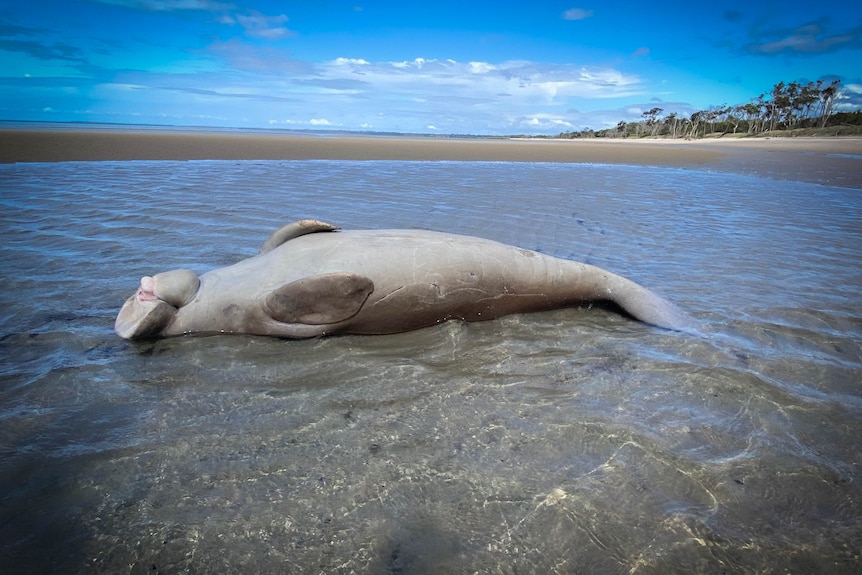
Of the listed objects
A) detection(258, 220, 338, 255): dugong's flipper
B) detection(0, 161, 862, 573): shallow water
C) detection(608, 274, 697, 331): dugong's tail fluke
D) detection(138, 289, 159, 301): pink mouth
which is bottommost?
detection(0, 161, 862, 573): shallow water

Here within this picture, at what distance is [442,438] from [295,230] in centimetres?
252

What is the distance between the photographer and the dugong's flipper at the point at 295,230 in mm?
4254

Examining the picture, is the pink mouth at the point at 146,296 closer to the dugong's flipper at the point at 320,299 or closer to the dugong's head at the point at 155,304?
the dugong's head at the point at 155,304

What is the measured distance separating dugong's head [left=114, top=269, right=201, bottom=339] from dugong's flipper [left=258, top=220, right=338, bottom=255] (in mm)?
725

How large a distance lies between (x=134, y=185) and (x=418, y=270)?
964 cm

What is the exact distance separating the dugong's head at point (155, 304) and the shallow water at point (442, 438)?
0.43 ft

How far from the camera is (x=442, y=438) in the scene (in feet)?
8.43

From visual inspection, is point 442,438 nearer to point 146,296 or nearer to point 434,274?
point 434,274

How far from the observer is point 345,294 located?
3604 millimetres

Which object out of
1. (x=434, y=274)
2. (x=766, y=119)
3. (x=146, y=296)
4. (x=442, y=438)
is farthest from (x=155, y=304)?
(x=766, y=119)

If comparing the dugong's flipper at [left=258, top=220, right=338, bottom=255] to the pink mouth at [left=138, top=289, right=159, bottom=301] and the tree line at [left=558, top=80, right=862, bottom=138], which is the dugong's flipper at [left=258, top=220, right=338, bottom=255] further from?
the tree line at [left=558, top=80, right=862, bottom=138]

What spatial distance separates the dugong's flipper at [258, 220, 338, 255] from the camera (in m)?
4.25

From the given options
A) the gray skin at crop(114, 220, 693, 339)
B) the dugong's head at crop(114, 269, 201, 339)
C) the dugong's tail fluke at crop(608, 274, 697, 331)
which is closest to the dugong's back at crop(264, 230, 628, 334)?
the gray skin at crop(114, 220, 693, 339)

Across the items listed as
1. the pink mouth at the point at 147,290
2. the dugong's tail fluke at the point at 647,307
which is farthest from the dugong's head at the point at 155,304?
the dugong's tail fluke at the point at 647,307
